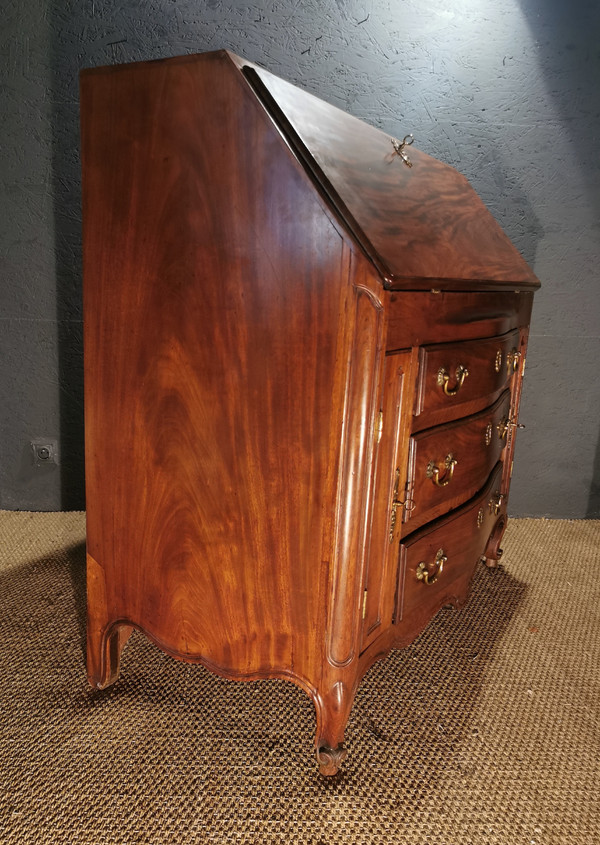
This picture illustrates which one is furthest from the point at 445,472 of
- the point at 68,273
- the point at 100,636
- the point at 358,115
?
the point at 68,273

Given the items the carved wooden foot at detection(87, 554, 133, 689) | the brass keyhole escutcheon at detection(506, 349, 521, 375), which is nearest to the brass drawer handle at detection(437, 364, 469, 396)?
the brass keyhole escutcheon at detection(506, 349, 521, 375)

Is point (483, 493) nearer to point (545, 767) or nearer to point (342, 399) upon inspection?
point (545, 767)

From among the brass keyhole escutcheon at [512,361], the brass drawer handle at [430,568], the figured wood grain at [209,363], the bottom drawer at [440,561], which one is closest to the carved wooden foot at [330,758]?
the figured wood grain at [209,363]

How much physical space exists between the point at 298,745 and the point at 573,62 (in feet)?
8.09

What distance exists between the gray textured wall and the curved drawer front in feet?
3.38

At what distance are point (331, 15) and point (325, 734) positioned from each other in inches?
89.8

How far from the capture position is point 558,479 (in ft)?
8.95

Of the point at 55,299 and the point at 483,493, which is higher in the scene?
the point at 55,299

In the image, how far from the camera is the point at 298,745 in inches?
54.9

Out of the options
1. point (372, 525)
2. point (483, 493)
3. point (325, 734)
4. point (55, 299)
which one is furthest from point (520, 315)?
point (55, 299)

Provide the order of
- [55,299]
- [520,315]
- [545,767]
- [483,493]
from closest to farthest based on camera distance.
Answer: [545,767] < [483,493] < [520,315] < [55,299]

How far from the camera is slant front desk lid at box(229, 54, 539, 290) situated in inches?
43.5

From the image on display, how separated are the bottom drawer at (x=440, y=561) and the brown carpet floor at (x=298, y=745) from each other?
22cm

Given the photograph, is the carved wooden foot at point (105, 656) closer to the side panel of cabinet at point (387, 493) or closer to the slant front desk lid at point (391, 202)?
the side panel of cabinet at point (387, 493)
